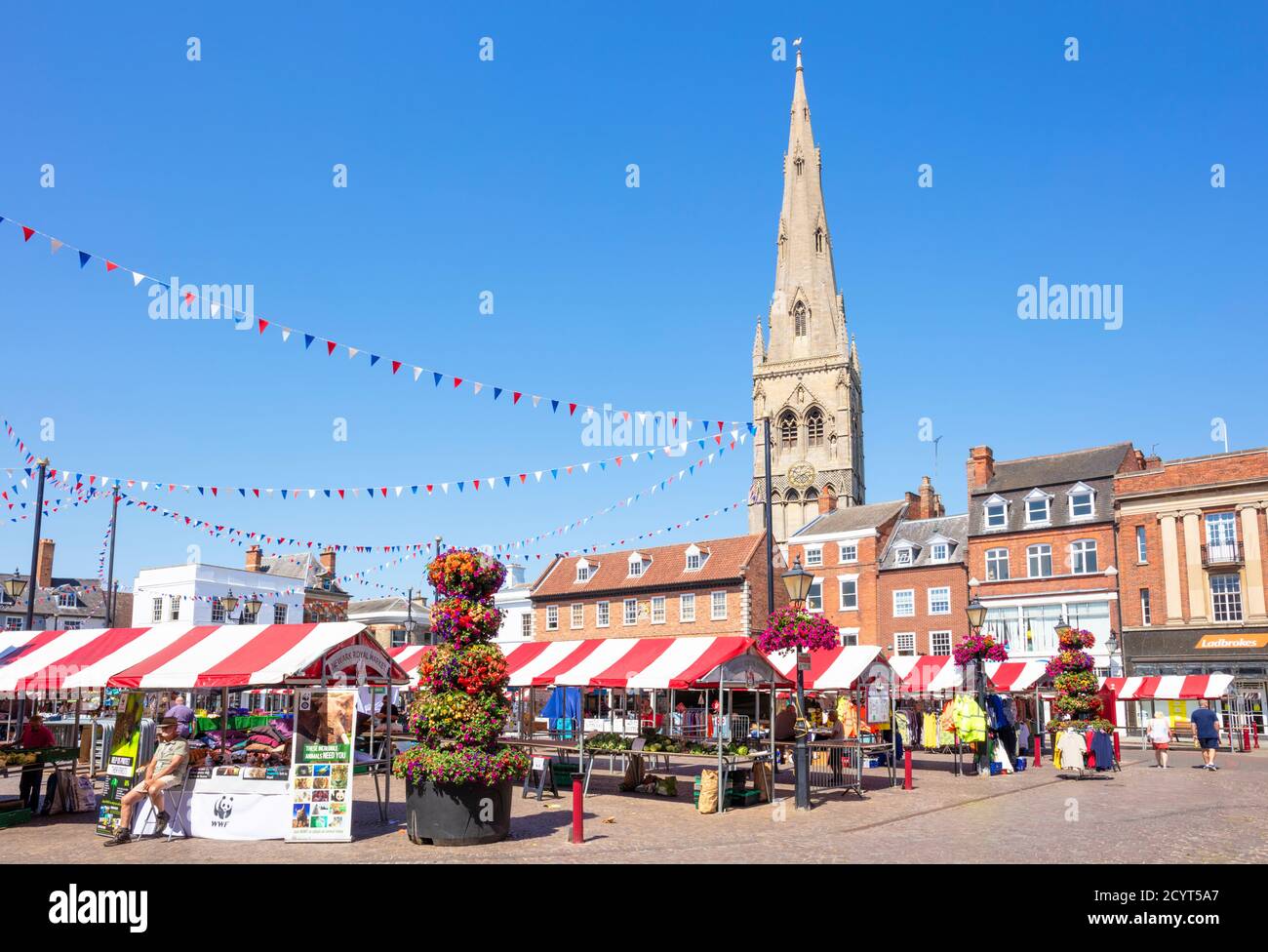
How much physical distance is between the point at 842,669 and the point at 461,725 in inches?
481

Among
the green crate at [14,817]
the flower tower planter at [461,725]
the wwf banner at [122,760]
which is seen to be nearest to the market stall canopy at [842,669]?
the flower tower planter at [461,725]

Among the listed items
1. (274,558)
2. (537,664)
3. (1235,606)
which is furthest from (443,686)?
(274,558)

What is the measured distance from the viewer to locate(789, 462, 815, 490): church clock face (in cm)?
8606

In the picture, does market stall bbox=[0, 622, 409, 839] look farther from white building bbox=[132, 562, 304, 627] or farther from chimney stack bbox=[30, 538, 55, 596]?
chimney stack bbox=[30, 538, 55, 596]

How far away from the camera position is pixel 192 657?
1653 cm

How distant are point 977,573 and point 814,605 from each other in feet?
30.2

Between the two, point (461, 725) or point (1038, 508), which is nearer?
point (461, 725)

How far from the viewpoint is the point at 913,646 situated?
50250 mm

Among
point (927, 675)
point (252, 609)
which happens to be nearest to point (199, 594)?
point (252, 609)

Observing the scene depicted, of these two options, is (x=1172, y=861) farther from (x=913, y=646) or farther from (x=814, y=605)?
(x=814, y=605)

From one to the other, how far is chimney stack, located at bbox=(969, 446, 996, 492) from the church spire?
131ft

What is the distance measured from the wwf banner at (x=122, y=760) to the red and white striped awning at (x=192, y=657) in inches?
18.2

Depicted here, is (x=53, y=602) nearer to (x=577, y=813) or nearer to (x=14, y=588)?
(x=14, y=588)

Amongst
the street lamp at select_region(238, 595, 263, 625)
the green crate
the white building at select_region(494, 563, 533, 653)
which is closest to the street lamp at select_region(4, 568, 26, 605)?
the street lamp at select_region(238, 595, 263, 625)
